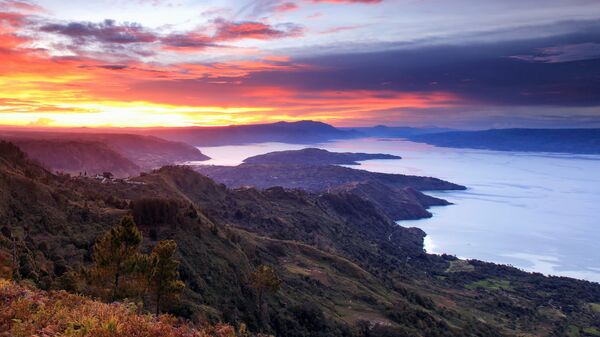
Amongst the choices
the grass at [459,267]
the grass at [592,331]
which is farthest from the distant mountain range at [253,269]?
the grass at [459,267]

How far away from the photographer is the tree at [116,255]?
2797 cm

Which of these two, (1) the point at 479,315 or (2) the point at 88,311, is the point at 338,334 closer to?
(2) the point at 88,311

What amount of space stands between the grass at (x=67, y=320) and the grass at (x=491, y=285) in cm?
12603

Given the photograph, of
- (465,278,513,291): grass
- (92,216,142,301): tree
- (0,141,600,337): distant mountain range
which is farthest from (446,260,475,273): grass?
(92,216,142,301): tree

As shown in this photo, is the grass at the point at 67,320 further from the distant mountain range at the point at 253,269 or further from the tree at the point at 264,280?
the tree at the point at 264,280

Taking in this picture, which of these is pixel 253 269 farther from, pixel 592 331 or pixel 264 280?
pixel 592 331

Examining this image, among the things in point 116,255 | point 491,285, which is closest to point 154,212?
point 116,255

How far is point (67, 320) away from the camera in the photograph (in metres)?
15.9

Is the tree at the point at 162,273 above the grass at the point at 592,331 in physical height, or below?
above

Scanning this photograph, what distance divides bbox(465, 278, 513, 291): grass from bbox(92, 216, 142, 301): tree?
11839cm

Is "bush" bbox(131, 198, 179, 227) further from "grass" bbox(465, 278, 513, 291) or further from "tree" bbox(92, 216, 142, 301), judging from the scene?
"grass" bbox(465, 278, 513, 291)

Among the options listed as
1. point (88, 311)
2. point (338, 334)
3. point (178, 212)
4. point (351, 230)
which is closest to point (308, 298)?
point (338, 334)

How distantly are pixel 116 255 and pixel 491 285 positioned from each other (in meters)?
129

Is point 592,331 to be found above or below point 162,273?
below
